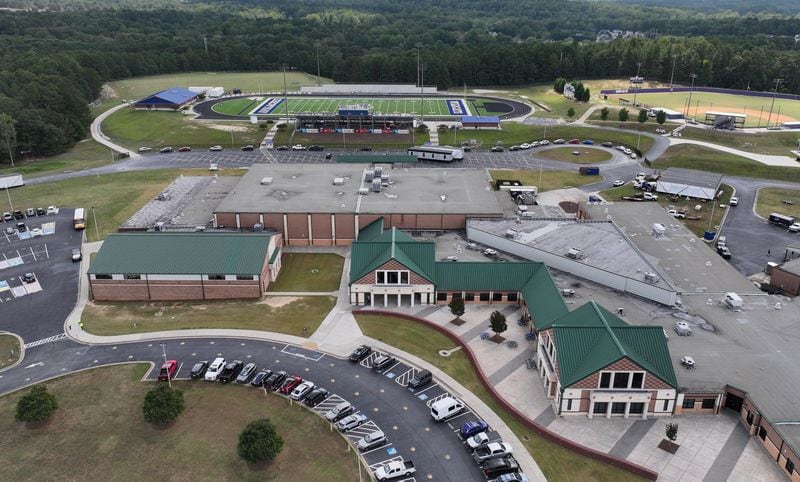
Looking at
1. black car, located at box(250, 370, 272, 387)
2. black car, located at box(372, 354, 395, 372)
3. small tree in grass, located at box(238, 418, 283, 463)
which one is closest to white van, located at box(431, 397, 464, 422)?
black car, located at box(372, 354, 395, 372)

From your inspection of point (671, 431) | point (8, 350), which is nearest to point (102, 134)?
point (8, 350)

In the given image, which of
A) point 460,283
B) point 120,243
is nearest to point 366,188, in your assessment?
point 460,283

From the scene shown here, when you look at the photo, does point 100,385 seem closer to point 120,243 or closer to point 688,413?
point 120,243

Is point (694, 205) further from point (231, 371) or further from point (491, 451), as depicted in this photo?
point (231, 371)

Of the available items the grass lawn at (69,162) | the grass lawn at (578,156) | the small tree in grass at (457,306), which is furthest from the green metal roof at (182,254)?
the grass lawn at (578,156)

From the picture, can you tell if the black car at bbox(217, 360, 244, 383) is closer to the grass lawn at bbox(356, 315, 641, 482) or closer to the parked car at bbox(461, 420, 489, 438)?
the grass lawn at bbox(356, 315, 641, 482)
